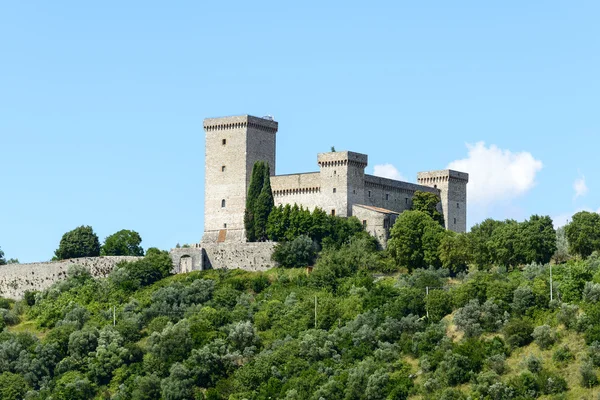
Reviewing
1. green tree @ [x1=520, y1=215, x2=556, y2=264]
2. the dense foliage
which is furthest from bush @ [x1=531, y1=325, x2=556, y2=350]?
the dense foliage

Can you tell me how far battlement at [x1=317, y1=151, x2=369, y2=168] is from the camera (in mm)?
95938

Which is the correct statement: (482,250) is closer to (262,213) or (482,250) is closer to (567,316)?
(262,213)

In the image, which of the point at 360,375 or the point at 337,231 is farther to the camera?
the point at 337,231

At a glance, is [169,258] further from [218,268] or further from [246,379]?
[246,379]

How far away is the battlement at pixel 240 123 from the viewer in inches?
3871

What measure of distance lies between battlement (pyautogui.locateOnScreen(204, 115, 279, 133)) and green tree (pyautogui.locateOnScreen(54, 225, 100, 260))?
9.95 meters

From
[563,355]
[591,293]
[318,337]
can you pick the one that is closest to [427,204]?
[318,337]

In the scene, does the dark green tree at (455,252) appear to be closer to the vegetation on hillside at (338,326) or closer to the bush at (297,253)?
the vegetation on hillside at (338,326)

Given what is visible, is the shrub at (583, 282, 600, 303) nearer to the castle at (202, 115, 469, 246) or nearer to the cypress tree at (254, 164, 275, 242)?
the castle at (202, 115, 469, 246)

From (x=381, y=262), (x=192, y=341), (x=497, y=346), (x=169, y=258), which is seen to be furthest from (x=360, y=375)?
(x=169, y=258)

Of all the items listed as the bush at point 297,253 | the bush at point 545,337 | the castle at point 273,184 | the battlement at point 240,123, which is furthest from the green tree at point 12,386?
the bush at point 545,337

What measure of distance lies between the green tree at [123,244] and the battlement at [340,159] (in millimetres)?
14541

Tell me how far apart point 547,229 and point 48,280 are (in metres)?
29.7

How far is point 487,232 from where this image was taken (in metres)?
93.7
